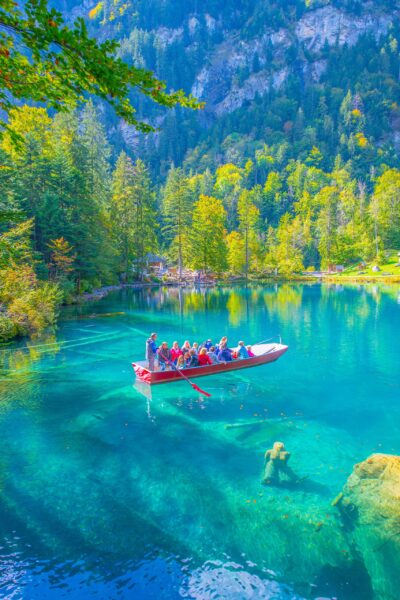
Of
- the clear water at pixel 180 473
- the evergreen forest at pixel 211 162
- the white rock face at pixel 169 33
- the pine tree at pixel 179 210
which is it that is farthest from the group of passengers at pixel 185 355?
the white rock face at pixel 169 33

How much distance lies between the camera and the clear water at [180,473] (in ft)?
20.1

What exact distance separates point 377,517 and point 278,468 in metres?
2.29

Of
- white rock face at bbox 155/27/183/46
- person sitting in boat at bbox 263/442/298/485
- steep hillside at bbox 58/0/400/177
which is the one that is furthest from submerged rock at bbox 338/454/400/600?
white rock face at bbox 155/27/183/46

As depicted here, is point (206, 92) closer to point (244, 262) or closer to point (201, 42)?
point (201, 42)

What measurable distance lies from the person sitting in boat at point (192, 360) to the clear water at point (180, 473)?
2.93ft

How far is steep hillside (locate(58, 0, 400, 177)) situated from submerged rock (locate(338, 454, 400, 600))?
143 metres

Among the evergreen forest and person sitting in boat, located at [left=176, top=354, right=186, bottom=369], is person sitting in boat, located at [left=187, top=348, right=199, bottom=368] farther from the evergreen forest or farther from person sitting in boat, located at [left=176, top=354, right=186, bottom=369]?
the evergreen forest

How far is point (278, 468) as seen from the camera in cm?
879

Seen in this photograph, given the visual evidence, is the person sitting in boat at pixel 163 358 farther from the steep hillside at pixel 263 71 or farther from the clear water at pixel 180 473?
the steep hillside at pixel 263 71

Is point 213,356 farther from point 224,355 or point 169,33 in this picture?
point 169,33

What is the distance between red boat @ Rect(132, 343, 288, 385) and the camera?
50.2 ft

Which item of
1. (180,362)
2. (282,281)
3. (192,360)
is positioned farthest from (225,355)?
(282,281)

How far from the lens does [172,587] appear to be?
5.91 m

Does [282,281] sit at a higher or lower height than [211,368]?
higher
